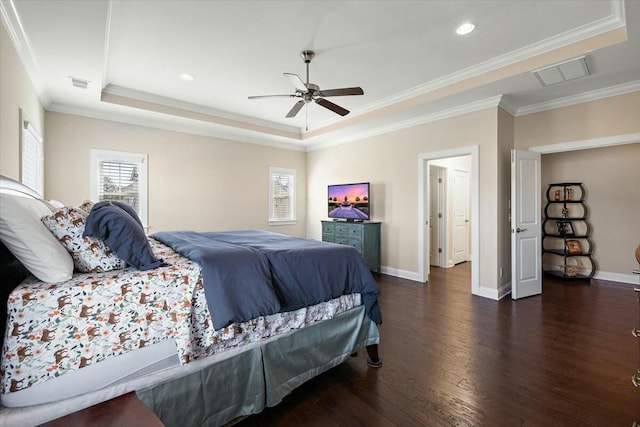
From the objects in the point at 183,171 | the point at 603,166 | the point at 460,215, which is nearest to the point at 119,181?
the point at 183,171

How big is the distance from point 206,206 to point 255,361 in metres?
4.12

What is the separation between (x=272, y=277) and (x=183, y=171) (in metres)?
4.00

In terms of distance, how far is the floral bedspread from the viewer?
113 cm

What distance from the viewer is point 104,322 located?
129 cm

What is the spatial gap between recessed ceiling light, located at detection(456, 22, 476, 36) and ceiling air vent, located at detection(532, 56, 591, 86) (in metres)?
0.99

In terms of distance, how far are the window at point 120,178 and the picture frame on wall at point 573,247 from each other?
6992mm

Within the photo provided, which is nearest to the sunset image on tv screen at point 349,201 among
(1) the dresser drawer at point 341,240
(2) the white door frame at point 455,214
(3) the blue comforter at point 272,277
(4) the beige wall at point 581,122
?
(1) the dresser drawer at point 341,240

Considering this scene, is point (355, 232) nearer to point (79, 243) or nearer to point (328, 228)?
point (328, 228)

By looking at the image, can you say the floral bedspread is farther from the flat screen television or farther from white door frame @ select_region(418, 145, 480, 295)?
the flat screen television

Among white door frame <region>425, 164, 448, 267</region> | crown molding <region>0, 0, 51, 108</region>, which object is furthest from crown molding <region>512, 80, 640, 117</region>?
crown molding <region>0, 0, 51, 108</region>

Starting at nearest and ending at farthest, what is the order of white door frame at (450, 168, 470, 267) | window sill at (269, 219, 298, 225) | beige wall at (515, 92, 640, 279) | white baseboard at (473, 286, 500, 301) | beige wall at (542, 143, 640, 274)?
beige wall at (515, 92, 640, 279), white baseboard at (473, 286, 500, 301), beige wall at (542, 143, 640, 274), white door frame at (450, 168, 470, 267), window sill at (269, 219, 298, 225)

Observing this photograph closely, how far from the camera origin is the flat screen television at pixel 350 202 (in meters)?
5.32

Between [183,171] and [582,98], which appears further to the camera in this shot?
[183,171]

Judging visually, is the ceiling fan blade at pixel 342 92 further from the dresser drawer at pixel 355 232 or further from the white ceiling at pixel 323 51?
the dresser drawer at pixel 355 232
